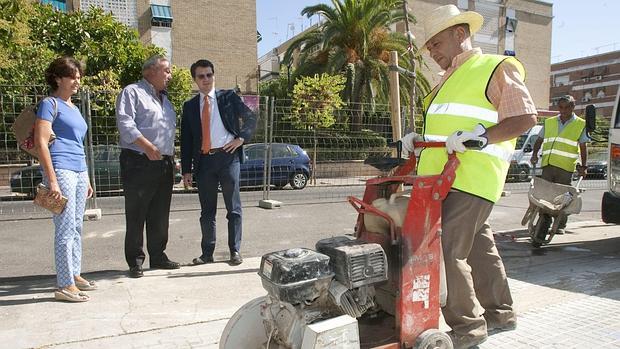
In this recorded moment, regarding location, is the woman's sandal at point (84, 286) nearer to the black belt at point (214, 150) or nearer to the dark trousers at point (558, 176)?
the black belt at point (214, 150)

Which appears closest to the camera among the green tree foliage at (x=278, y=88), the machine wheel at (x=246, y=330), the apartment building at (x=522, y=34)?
the machine wheel at (x=246, y=330)

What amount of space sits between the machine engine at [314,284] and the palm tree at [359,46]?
18720 millimetres

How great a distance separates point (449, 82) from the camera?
9.37 feet

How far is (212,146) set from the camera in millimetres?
4609

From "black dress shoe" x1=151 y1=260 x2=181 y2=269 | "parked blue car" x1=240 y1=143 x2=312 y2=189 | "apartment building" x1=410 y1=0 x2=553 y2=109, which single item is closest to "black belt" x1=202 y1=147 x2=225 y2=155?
"black dress shoe" x1=151 y1=260 x2=181 y2=269

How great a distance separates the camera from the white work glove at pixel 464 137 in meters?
2.50

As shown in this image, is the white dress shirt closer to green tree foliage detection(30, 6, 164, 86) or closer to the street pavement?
the street pavement

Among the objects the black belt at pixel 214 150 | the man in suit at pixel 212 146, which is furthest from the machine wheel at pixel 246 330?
the black belt at pixel 214 150

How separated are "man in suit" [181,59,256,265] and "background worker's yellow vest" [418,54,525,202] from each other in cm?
244

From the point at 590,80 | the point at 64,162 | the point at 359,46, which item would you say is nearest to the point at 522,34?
the point at 359,46

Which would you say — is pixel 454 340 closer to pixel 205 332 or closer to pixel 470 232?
pixel 470 232

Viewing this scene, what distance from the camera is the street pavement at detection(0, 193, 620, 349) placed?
3.06 m

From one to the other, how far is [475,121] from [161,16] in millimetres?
26846

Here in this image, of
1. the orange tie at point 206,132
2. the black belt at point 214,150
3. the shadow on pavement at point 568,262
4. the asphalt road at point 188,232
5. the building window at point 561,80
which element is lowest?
the shadow on pavement at point 568,262
